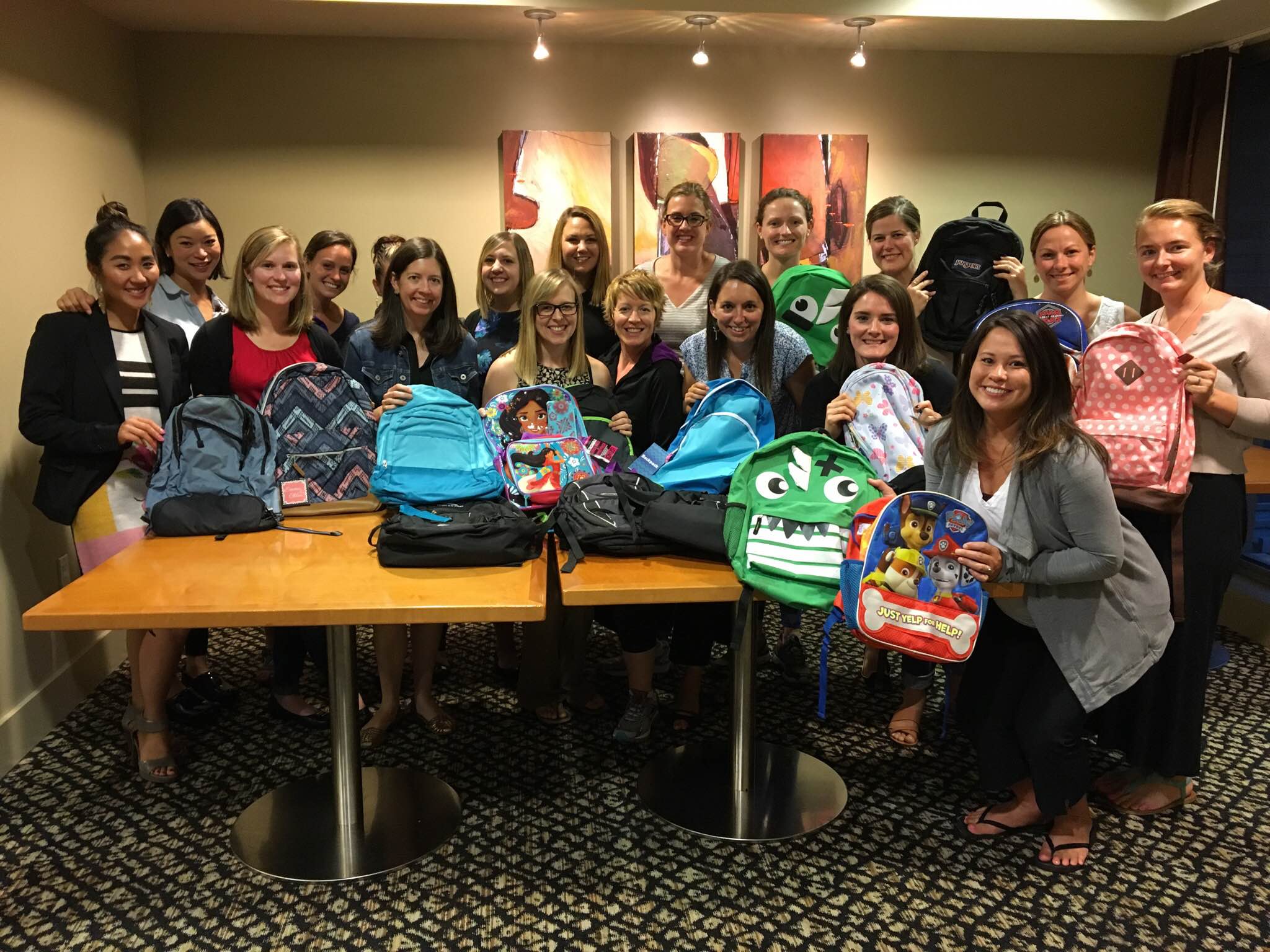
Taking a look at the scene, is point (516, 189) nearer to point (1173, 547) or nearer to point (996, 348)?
point (996, 348)

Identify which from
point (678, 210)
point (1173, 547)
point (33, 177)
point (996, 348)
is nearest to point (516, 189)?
point (678, 210)

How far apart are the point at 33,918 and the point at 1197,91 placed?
20.4 ft

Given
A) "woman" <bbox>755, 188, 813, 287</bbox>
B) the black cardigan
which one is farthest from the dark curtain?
the black cardigan

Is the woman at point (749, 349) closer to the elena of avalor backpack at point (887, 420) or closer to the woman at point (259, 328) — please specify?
the elena of avalor backpack at point (887, 420)

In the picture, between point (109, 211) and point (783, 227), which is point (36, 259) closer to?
point (109, 211)

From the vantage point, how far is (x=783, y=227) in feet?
12.8

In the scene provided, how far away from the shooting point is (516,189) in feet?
16.7

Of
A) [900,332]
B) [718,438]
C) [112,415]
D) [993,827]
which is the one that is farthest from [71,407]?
[993,827]

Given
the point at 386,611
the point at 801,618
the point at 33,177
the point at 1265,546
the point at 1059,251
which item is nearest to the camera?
the point at 386,611

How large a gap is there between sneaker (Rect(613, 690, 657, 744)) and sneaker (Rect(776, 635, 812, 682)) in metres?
0.78

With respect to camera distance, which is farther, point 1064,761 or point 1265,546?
point 1265,546

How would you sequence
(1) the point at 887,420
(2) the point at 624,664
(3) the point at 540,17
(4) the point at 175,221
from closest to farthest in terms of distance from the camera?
(1) the point at 887,420 → (4) the point at 175,221 → (2) the point at 624,664 → (3) the point at 540,17

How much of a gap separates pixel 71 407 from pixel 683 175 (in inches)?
132

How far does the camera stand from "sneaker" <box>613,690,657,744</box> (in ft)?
10.7
